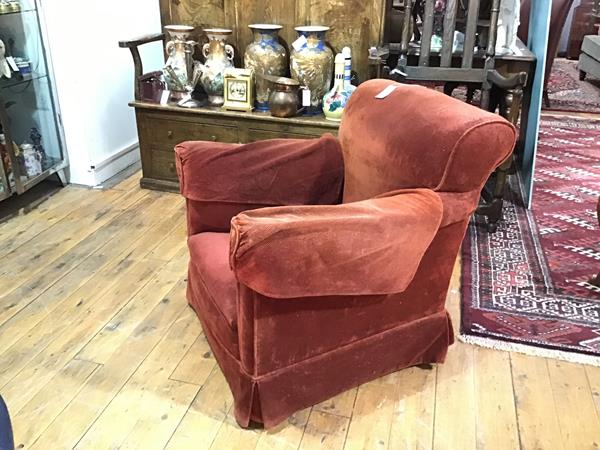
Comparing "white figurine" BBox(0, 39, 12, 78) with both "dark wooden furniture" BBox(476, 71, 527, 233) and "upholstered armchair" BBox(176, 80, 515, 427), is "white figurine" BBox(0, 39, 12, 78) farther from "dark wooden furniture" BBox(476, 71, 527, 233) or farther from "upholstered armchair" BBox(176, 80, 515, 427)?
"dark wooden furniture" BBox(476, 71, 527, 233)

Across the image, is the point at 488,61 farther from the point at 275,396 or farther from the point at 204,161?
the point at 275,396

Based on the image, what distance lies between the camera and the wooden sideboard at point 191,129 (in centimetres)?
290

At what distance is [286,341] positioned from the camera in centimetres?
153

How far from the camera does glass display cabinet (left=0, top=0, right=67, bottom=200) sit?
2867mm

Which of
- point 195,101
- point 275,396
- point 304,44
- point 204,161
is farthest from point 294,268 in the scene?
point 195,101

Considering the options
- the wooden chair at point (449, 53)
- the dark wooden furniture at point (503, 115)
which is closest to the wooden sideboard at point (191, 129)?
the wooden chair at point (449, 53)

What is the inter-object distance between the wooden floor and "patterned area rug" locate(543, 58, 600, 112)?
3.54 metres

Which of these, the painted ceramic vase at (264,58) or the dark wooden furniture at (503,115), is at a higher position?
the painted ceramic vase at (264,58)

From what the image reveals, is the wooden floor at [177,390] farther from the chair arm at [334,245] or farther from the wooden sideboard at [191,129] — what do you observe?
the wooden sideboard at [191,129]

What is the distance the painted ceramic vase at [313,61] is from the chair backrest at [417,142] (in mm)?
998

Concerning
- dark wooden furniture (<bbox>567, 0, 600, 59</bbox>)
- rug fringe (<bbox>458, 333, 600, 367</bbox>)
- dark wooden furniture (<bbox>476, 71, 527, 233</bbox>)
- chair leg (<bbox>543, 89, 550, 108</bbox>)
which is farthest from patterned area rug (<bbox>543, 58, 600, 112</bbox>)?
rug fringe (<bbox>458, 333, 600, 367</bbox>)

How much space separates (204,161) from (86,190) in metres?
1.68

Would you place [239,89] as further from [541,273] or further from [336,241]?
[336,241]

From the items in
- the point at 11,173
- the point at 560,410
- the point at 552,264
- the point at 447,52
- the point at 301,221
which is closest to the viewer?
the point at 301,221
